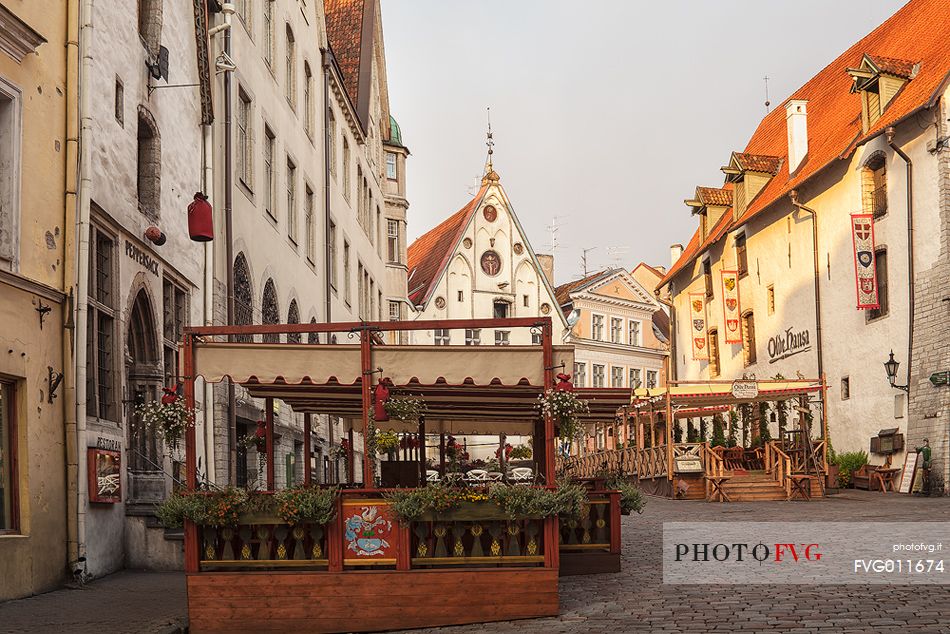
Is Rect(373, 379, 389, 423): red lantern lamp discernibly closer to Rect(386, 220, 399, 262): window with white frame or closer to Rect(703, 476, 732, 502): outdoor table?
Rect(703, 476, 732, 502): outdoor table

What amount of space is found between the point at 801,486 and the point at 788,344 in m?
10.0

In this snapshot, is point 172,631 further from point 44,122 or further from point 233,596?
point 44,122

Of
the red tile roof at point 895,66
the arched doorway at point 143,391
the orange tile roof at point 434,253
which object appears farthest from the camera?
the orange tile roof at point 434,253

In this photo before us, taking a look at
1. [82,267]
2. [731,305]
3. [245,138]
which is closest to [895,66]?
[731,305]

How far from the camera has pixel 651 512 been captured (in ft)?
83.6

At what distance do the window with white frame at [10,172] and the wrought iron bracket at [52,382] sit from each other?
4.34 feet

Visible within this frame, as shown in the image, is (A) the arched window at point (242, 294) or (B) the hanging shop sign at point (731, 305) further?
(B) the hanging shop sign at point (731, 305)

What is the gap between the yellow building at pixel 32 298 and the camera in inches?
481

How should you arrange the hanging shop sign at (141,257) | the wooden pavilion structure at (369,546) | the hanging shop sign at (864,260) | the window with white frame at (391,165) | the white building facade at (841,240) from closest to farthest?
1. the wooden pavilion structure at (369,546)
2. the hanging shop sign at (141,257)
3. the white building facade at (841,240)
4. the hanging shop sign at (864,260)
5. the window with white frame at (391,165)

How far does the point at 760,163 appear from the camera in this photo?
4266 centimetres

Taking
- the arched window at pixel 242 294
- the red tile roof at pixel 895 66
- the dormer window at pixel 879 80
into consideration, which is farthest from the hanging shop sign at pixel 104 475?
the red tile roof at pixel 895 66

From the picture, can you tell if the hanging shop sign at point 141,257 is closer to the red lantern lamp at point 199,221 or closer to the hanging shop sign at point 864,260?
the red lantern lamp at point 199,221

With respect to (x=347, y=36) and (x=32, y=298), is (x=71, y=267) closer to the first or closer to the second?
(x=32, y=298)

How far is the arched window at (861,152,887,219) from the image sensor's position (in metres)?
31.7
